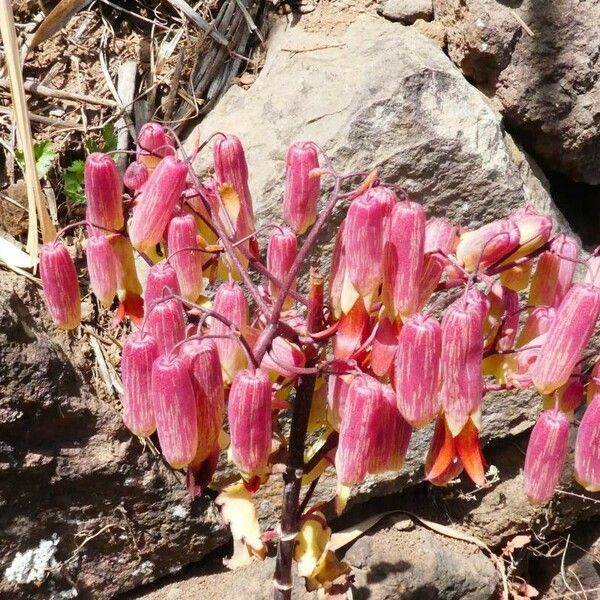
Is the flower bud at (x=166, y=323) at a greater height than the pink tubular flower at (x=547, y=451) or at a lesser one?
greater

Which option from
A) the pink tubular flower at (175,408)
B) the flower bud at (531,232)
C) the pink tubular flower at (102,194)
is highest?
the flower bud at (531,232)

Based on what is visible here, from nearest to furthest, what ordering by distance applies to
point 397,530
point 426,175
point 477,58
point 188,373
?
point 188,373 < point 426,175 < point 477,58 < point 397,530

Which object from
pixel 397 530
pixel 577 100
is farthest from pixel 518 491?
pixel 577 100

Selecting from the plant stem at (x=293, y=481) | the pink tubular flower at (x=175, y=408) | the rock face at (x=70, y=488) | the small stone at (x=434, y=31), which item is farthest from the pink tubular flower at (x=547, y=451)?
the small stone at (x=434, y=31)

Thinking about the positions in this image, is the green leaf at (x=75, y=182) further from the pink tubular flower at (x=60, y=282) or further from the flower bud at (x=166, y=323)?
the flower bud at (x=166, y=323)

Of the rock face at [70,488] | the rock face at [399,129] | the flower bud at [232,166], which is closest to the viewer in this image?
the flower bud at [232,166]

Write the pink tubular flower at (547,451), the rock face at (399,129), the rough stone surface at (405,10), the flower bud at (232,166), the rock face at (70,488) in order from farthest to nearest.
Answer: the rough stone surface at (405,10)
the rock face at (399,129)
the rock face at (70,488)
the flower bud at (232,166)
the pink tubular flower at (547,451)

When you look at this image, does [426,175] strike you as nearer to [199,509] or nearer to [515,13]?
[515,13]
